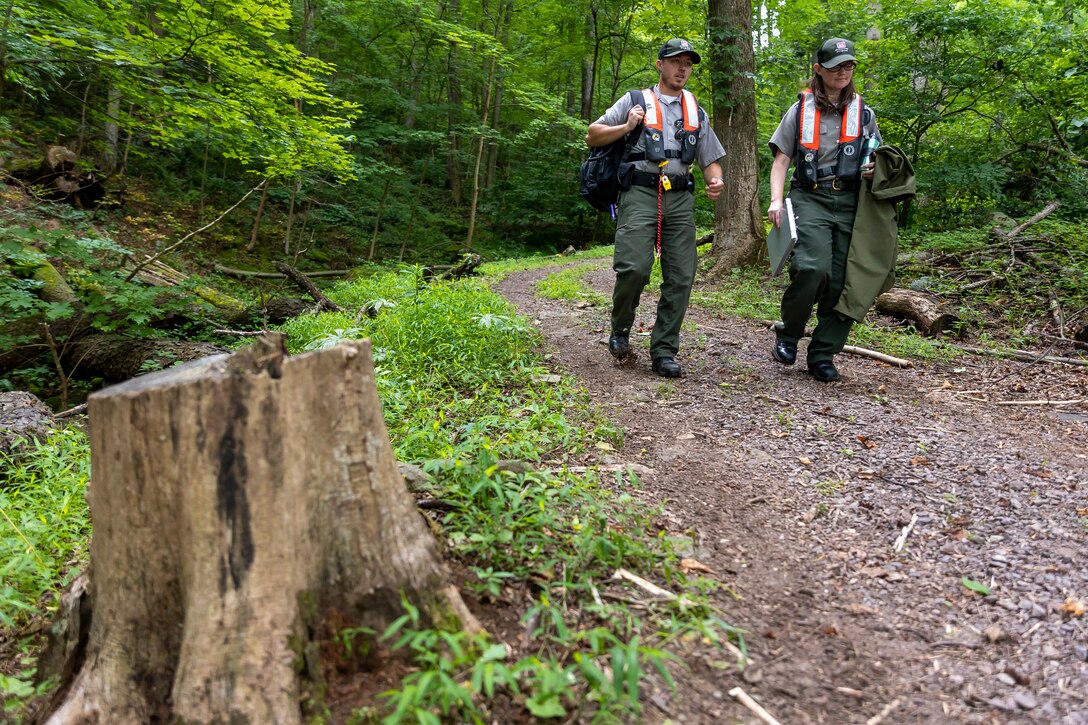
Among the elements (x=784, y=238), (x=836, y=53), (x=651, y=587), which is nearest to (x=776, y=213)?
(x=784, y=238)

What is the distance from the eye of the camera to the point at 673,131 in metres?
4.52

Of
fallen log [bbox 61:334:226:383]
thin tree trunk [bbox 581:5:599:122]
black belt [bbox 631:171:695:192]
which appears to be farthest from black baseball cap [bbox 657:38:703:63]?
thin tree trunk [bbox 581:5:599:122]

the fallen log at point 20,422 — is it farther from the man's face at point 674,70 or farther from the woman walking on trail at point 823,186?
the woman walking on trail at point 823,186

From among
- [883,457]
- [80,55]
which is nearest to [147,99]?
[80,55]

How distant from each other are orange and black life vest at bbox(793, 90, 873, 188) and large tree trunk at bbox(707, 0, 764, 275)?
3878mm

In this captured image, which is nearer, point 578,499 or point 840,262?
point 578,499

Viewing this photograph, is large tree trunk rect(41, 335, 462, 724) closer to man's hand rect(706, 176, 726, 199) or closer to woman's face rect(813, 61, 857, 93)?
man's hand rect(706, 176, 726, 199)

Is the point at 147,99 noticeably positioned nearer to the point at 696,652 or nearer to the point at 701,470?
the point at 701,470

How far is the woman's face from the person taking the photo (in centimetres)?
418

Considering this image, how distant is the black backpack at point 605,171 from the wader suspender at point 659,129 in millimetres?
122

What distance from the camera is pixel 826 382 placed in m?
4.60

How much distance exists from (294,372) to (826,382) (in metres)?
4.04

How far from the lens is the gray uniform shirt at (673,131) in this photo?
4.51 m

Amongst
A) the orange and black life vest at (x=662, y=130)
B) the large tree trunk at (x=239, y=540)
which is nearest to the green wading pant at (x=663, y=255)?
the orange and black life vest at (x=662, y=130)
